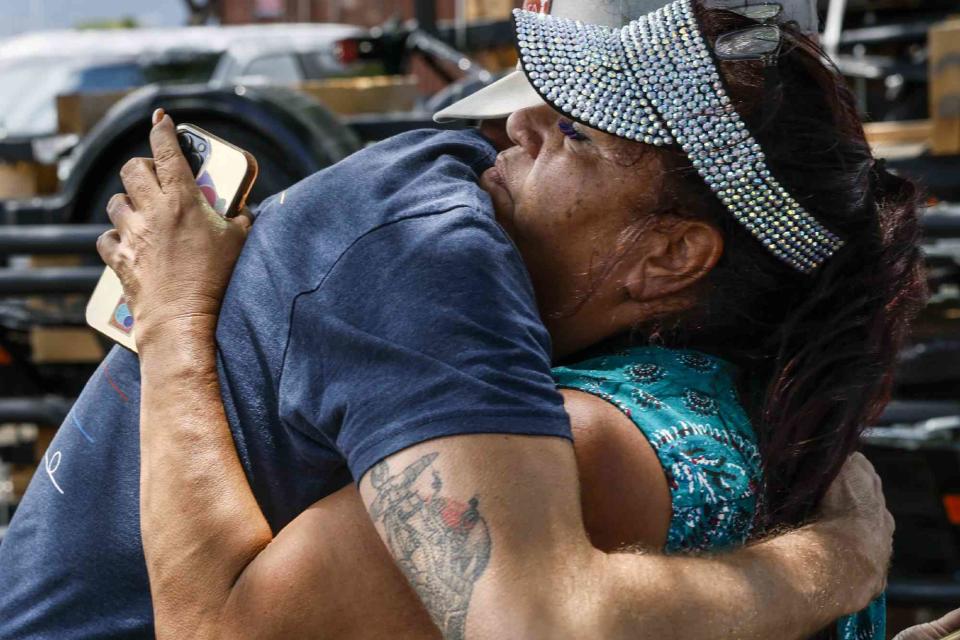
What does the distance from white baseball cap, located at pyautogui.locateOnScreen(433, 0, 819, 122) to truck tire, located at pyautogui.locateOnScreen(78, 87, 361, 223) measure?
2.18m

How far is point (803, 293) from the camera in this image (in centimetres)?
197

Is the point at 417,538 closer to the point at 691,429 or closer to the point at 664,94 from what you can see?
A: the point at 691,429

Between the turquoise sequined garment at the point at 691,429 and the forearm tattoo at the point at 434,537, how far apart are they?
12.9 inches

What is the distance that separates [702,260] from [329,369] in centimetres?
58

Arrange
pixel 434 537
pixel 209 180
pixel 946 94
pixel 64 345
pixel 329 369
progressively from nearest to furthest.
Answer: pixel 434 537
pixel 329 369
pixel 209 180
pixel 946 94
pixel 64 345

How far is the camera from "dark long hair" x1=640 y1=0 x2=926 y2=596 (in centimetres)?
182

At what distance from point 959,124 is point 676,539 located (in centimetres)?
294

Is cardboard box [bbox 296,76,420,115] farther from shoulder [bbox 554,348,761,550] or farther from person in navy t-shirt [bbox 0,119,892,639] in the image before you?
shoulder [bbox 554,348,761,550]

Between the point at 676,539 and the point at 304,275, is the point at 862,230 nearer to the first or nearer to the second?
the point at 676,539

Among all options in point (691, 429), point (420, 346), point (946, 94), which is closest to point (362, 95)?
point (946, 94)

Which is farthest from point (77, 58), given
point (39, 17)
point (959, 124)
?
point (39, 17)

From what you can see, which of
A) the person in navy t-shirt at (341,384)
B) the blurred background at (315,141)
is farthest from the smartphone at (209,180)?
the blurred background at (315,141)

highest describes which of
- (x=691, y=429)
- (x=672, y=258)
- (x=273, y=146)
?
(x=672, y=258)

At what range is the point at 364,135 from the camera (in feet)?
15.4
